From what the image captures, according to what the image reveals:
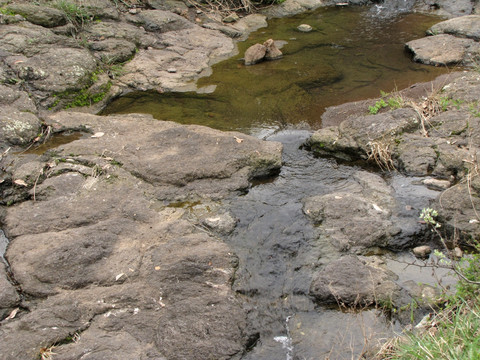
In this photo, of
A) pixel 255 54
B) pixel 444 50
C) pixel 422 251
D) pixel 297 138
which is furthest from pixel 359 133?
pixel 444 50

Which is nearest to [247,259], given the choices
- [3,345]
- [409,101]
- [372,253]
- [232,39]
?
[372,253]

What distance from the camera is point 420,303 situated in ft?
10.4

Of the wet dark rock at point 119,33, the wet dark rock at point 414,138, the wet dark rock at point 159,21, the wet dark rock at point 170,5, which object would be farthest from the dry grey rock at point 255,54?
the wet dark rock at point 414,138

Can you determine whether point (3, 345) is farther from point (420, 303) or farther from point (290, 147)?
point (290, 147)

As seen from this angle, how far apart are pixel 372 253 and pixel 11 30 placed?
6406 mm

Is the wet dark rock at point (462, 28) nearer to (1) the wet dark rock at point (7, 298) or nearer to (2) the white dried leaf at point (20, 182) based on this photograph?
(2) the white dried leaf at point (20, 182)

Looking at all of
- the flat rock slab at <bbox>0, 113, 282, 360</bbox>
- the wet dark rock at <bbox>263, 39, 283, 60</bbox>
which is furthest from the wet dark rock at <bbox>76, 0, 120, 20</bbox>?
the flat rock slab at <bbox>0, 113, 282, 360</bbox>

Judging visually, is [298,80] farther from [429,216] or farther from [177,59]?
[429,216]

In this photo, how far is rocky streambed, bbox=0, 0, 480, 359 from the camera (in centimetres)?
304

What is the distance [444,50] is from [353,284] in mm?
6129

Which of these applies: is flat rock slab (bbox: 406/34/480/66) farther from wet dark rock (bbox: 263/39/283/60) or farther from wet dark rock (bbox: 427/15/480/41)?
wet dark rock (bbox: 263/39/283/60)

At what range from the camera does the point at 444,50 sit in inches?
306

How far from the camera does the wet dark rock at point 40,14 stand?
23.9ft

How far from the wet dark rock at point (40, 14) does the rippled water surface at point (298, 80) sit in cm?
217
